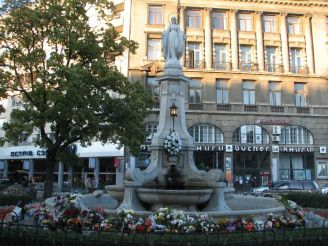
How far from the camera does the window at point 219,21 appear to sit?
4406 cm

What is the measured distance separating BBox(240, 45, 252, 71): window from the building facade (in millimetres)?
100

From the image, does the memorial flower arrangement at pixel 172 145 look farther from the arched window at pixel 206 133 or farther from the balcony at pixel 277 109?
the balcony at pixel 277 109

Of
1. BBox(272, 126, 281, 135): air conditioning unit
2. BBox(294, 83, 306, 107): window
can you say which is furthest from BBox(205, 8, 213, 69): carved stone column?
BBox(294, 83, 306, 107): window

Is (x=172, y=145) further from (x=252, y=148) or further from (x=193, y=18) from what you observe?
(x=193, y=18)

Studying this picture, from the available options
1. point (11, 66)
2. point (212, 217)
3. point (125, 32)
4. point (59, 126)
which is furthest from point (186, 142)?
point (125, 32)

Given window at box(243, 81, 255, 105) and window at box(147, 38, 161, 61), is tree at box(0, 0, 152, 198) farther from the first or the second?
window at box(243, 81, 255, 105)

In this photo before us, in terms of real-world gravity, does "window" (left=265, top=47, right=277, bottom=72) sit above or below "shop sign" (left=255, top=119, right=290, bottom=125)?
above

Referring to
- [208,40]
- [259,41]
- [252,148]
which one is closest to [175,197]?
[252,148]

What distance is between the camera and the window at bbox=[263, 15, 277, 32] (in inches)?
1762

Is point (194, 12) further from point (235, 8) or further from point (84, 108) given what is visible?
point (84, 108)

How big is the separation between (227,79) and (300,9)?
11.3m

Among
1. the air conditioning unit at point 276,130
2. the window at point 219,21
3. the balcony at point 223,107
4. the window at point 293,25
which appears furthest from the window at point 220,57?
the air conditioning unit at point 276,130

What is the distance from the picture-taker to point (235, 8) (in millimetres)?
44000

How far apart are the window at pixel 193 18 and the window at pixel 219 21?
1768 millimetres
